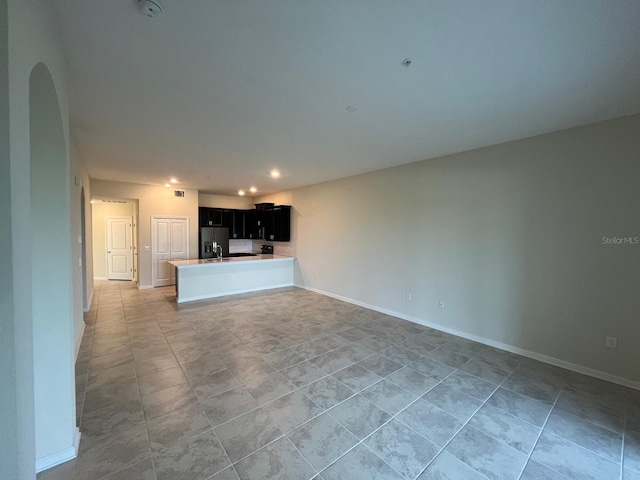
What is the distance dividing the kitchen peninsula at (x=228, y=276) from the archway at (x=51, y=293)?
409cm

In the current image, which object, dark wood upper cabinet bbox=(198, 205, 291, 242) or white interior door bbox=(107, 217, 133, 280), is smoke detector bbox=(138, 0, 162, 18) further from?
white interior door bbox=(107, 217, 133, 280)

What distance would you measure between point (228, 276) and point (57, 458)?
467cm

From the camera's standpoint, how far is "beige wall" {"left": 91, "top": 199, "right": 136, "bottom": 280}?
8094 millimetres

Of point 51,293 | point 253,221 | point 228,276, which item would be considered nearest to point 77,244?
point 51,293

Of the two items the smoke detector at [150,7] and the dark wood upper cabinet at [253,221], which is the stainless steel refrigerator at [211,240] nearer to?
the dark wood upper cabinet at [253,221]

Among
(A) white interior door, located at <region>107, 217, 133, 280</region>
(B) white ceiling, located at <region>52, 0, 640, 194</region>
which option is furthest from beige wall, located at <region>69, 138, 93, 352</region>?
(A) white interior door, located at <region>107, 217, 133, 280</region>

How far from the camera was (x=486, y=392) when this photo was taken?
2.61 meters

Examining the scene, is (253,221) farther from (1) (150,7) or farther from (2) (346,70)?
(1) (150,7)

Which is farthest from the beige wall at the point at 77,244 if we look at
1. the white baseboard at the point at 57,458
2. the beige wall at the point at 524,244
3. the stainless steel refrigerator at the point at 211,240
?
the beige wall at the point at 524,244

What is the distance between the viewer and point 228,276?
6348mm

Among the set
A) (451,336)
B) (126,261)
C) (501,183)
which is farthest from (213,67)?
(126,261)

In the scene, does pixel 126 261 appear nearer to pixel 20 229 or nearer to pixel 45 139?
pixel 45 139

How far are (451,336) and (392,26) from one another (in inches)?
159

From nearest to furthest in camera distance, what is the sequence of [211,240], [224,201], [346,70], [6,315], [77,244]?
1. [6,315]
2. [346,70]
3. [77,244]
4. [211,240]
5. [224,201]
